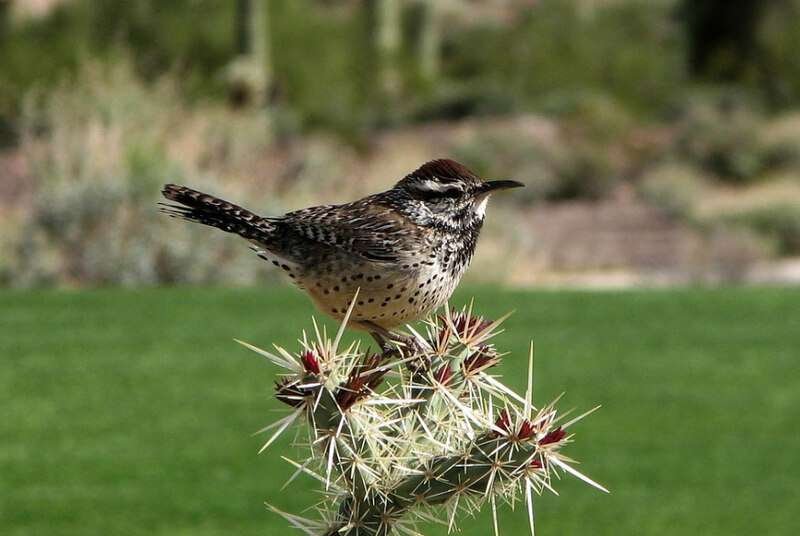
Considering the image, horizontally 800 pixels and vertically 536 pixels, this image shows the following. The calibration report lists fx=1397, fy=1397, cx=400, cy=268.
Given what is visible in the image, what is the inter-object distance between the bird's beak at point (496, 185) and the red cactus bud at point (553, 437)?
0.41 meters

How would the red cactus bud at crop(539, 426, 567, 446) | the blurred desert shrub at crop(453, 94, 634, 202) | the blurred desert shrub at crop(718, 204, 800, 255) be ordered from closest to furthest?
the red cactus bud at crop(539, 426, 567, 446) < the blurred desert shrub at crop(718, 204, 800, 255) < the blurred desert shrub at crop(453, 94, 634, 202)

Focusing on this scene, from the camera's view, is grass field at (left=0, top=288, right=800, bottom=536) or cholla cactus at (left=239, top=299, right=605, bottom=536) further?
grass field at (left=0, top=288, right=800, bottom=536)

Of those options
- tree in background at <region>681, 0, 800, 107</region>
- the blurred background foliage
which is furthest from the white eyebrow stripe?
tree in background at <region>681, 0, 800, 107</region>

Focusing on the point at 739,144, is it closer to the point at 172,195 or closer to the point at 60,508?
the point at 60,508

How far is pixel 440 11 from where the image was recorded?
38344 millimetres

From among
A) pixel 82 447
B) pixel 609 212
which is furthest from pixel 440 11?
pixel 82 447

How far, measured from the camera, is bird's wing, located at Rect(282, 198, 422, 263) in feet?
7.71

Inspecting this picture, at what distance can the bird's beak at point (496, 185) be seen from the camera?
202 centimetres

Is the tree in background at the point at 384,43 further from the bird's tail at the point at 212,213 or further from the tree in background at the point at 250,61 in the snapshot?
the bird's tail at the point at 212,213

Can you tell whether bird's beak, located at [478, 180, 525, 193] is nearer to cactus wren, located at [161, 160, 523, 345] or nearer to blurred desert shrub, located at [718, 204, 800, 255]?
cactus wren, located at [161, 160, 523, 345]

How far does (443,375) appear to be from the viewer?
2328 mm

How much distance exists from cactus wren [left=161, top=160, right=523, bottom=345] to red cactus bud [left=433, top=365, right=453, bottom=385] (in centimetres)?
10

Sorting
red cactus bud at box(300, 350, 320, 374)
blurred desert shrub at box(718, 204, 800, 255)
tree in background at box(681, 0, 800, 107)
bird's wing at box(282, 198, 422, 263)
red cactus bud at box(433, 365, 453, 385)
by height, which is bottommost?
blurred desert shrub at box(718, 204, 800, 255)

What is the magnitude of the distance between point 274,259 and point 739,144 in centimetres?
2516
